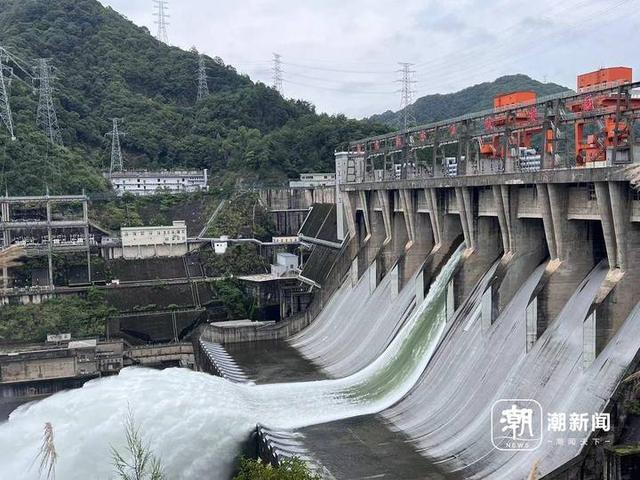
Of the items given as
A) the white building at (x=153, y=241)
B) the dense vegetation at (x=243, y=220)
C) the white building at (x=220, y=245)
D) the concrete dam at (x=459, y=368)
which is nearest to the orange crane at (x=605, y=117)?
the concrete dam at (x=459, y=368)

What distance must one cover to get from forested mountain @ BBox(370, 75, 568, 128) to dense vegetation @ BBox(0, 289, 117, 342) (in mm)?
56780

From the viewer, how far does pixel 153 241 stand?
4825 centimetres

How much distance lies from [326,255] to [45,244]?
19174mm

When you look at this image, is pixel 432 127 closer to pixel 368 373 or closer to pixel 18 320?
pixel 368 373

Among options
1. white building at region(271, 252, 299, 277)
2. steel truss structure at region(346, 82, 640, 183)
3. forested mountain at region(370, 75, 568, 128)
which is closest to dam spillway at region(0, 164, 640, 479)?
steel truss structure at region(346, 82, 640, 183)

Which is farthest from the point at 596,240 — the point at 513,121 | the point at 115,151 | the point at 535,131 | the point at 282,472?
the point at 115,151

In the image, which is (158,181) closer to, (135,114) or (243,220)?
(135,114)

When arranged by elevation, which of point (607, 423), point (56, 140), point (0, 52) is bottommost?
point (607, 423)

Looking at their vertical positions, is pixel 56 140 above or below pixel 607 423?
above

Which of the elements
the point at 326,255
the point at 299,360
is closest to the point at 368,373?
the point at 299,360

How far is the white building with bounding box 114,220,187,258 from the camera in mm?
47625

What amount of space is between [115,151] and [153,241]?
859 inches

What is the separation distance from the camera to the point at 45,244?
4491 centimetres

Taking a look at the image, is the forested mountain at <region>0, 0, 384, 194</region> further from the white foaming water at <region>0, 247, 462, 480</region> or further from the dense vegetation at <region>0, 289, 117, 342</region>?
the white foaming water at <region>0, 247, 462, 480</region>
